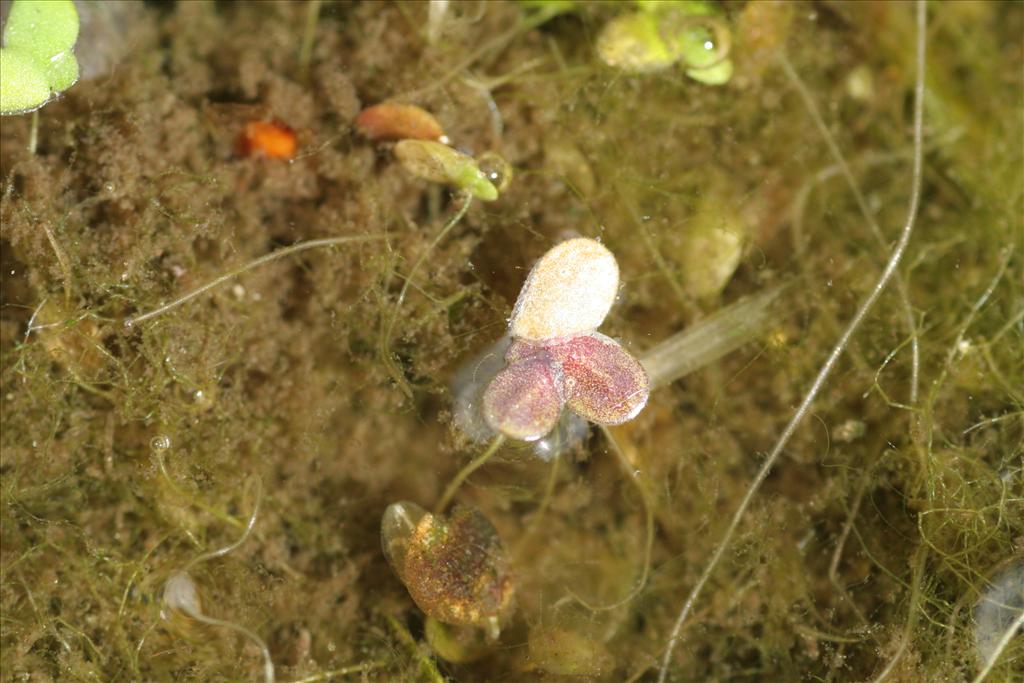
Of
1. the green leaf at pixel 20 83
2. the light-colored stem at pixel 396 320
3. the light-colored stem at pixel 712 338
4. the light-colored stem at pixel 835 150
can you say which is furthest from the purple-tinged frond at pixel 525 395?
the green leaf at pixel 20 83

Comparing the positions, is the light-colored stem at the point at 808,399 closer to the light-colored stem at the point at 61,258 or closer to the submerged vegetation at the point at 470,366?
the submerged vegetation at the point at 470,366

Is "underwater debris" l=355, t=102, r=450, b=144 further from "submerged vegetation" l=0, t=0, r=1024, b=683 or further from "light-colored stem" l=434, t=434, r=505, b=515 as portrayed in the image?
"light-colored stem" l=434, t=434, r=505, b=515

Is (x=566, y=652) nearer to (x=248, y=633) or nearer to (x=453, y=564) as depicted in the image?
(x=453, y=564)

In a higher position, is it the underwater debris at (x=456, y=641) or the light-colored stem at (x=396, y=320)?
the light-colored stem at (x=396, y=320)

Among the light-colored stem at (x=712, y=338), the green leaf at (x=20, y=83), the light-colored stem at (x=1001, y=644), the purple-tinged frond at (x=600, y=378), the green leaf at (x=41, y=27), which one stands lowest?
the light-colored stem at (x=1001, y=644)

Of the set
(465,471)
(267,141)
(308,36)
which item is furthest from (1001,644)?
(308,36)

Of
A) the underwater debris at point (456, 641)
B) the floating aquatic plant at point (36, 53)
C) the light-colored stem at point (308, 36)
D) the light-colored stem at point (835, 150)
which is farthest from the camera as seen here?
the light-colored stem at point (835, 150)
